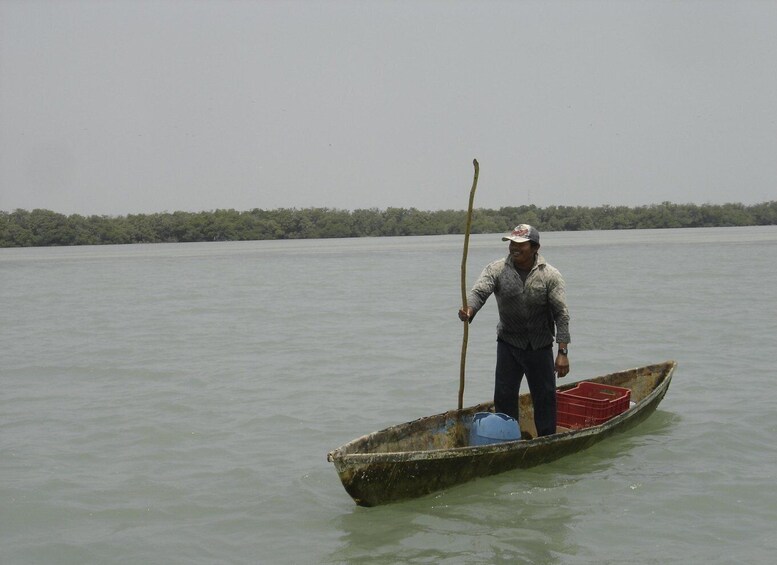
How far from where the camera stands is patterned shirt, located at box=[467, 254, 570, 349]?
24.0ft

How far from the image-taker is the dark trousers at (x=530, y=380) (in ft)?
24.9

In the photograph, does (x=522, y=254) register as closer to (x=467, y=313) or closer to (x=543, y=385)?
(x=467, y=313)

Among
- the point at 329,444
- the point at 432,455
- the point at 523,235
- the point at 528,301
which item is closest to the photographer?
the point at 432,455

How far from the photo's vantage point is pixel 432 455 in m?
6.85

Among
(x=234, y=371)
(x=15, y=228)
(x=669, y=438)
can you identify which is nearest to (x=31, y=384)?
(x=234, y=371)

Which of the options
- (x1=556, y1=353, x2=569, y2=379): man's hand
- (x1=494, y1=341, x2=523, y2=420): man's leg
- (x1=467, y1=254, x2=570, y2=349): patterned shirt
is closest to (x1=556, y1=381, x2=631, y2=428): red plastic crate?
(x1=494, y1=341, x2=523, y2=420): man's leg

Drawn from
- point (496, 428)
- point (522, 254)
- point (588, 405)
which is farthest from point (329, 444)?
point (522, 254)


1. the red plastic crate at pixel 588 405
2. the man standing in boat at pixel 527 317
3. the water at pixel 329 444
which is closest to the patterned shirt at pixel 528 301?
the man standing in boat at pixel 527 317

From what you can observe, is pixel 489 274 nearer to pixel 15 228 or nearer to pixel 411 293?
pixel 411 293

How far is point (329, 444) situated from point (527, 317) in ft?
10.2

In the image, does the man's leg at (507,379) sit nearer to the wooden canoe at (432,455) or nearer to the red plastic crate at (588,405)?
the wooden canoe at (432,455)

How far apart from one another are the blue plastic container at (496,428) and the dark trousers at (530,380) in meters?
0.14

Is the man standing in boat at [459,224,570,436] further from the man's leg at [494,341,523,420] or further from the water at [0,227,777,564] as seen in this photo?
the water at [0,227,777,564]

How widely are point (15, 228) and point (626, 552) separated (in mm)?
79517
